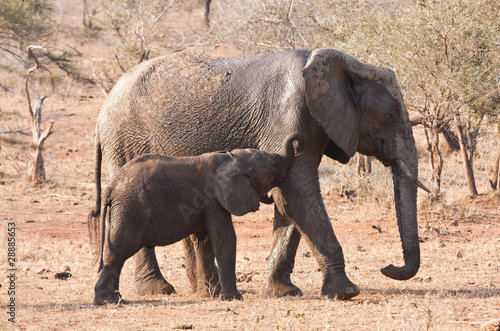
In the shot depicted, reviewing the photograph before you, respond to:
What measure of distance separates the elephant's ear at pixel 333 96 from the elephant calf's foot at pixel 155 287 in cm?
Answer: 253

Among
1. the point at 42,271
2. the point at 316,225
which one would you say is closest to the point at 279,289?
the point at 316,225

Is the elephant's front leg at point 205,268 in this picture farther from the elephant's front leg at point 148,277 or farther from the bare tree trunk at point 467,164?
the bare tree trunk at point 467,164

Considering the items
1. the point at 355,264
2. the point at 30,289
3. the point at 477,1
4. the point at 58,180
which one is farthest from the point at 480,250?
the point at 58,180

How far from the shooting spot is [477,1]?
1384 cm

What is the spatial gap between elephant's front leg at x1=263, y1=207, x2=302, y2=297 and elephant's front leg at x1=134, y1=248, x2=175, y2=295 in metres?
1.17

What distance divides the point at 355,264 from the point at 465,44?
5.70m

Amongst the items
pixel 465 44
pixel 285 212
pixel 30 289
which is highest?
pixel 465 44

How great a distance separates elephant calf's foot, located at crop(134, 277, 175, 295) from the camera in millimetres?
8461

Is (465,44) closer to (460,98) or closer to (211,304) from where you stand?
(460,98)

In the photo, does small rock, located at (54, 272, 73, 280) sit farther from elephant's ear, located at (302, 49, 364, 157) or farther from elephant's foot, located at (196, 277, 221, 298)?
elephant's ear, located at (302, 49, 364, 157)

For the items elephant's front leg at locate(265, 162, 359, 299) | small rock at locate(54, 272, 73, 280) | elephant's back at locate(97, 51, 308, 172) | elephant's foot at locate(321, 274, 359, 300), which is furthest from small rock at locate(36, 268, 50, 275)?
elephant's foot at locate(321, 274, 359, 300)

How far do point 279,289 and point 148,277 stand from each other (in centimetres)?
154

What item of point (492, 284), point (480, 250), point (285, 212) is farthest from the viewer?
point (480, 250)

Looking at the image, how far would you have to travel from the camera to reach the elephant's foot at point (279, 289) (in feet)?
26.4
